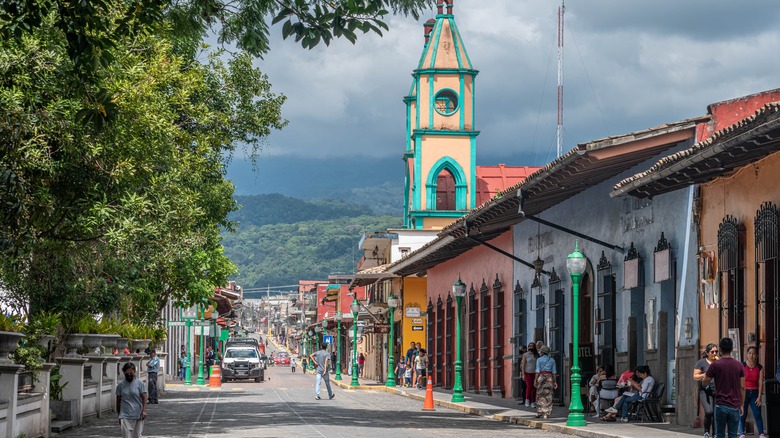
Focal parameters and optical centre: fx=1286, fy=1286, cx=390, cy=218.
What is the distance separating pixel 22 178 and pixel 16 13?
6.74m

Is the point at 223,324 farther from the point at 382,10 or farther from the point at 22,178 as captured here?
the point at 382,10

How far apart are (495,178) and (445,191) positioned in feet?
16.5

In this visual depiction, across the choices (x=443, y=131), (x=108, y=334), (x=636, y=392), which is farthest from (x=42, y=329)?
(x=443, y=131)

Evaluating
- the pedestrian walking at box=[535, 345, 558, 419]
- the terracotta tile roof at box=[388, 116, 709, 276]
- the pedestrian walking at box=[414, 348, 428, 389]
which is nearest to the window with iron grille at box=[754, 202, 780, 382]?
the terracotta tile roof at box=[388, 116, 709, 276]

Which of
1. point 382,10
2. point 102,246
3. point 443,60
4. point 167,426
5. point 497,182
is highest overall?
point 443,60

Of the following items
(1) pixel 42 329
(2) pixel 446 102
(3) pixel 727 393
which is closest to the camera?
(3) pixel 727 393

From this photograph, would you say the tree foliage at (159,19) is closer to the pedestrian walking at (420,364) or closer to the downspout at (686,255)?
the downspout at (686,255)

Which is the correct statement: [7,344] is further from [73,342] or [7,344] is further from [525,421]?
[525,421]

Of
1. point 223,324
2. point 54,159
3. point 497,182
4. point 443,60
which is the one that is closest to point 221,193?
point 54,159

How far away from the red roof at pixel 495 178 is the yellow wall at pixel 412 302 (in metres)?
11.9

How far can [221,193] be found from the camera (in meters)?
39.3

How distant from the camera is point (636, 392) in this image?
23.9 metres

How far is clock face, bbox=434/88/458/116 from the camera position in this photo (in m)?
66.2

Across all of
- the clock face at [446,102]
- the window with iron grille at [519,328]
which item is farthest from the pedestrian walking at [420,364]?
the clock face at [446,102]
